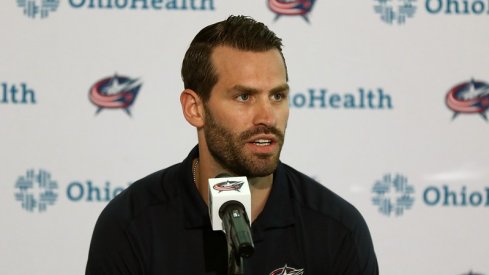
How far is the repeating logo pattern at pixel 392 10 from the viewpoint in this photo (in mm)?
3018

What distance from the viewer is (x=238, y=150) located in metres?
2.03

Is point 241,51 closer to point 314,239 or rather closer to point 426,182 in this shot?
point 314,239

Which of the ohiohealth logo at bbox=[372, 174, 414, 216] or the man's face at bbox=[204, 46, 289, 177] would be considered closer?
the man's face at bbox=[204, 46, 289, 177]

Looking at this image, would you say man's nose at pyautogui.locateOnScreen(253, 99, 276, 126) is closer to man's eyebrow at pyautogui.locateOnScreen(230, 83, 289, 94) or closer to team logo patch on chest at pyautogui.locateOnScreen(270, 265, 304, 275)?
man's eyebrow at pyautogui.locateOnScreen(230, 83, 289, 94)

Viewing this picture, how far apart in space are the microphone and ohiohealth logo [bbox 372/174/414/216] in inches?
58.9

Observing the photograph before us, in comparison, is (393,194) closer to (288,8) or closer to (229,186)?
(288,8)

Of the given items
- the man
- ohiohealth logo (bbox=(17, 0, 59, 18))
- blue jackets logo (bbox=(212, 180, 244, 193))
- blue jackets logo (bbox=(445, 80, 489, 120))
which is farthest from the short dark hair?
blue jackets logo (bbox=(445, 80, 489, 120))

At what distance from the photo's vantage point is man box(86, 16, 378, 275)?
79.4 inches

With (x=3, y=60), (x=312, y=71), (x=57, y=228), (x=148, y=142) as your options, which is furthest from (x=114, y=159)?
(x=312, y=71)

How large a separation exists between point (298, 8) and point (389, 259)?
102cm

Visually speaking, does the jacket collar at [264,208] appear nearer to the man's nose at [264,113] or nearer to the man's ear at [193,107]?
the man's ear at [193,107]

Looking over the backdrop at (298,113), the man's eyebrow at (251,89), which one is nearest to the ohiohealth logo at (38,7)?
the backdrop at (298,113)

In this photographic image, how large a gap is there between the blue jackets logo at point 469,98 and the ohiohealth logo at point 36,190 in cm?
154

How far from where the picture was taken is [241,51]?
6.82 feet
